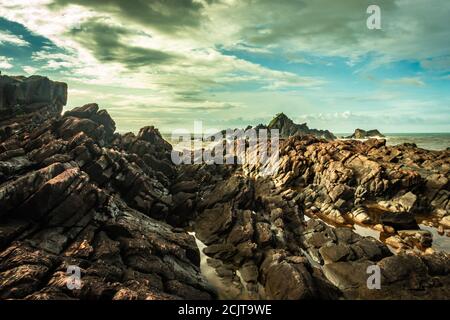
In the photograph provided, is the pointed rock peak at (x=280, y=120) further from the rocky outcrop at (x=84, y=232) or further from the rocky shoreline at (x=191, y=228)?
the rocky outcrop at (x=84, y=232)

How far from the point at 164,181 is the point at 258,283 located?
92.8 feet

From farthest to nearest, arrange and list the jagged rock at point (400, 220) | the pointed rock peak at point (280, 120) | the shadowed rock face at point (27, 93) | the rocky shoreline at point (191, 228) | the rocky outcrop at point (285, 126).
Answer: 1. the pointed rock peak at point (280, 120)
2. the rocky outcrop at point (285, 126)
3. the shadowed rock face at point (27, 93)
4. the jagged rock at point (400, 220)
5. the rocky shoreline at point (191, 228)

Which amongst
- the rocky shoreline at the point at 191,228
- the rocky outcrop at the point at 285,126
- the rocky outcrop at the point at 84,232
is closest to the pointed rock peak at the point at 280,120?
the rocky outcrop at the point at 285,126

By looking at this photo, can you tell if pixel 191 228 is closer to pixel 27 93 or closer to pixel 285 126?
pixel 27 93

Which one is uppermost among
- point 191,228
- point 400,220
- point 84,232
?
point 84,232

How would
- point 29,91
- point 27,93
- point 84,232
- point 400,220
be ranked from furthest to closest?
1. point 29,91
2. point 27,93
3. point 400,220
4. point 84,232

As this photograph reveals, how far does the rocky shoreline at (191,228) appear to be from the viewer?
22328 mm

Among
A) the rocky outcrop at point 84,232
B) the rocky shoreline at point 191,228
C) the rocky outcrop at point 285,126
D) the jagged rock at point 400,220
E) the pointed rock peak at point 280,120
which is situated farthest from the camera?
the pointed rock peak at point 280,120

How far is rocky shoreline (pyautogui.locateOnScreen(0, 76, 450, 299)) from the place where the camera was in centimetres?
2233

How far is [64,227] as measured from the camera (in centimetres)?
2509

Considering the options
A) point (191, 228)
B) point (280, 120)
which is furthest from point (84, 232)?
point (280, 120)

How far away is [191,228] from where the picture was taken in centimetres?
3869
